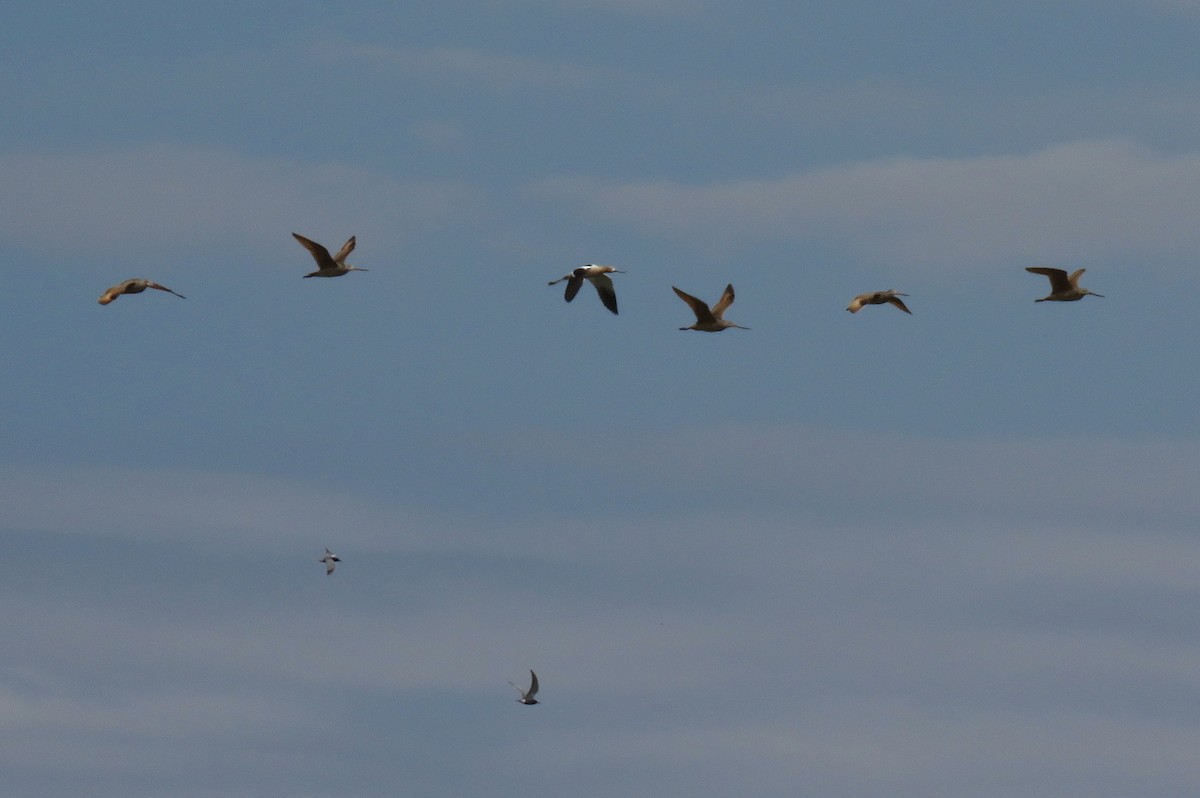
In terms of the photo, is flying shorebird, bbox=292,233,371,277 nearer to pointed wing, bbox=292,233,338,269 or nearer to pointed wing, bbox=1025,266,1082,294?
pointed wing, bbox=292,233,338,269

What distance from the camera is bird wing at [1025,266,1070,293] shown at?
8912cm

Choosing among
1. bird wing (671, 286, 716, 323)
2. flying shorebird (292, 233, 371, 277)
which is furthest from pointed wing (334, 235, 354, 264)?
bird wing (671, 286, 716, 323)

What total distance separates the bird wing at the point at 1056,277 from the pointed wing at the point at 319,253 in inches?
979

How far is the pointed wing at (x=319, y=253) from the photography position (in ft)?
281

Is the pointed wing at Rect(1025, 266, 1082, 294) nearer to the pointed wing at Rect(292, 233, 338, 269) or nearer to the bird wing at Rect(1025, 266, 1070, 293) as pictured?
the bird wing at Rect(1025, 266, 1070, 293)

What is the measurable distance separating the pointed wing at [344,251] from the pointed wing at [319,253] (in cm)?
90

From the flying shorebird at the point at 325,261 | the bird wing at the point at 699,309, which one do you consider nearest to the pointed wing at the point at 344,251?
the flying shorebird at the point at 325,261

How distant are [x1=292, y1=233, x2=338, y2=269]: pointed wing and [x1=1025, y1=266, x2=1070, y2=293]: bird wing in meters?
24.9

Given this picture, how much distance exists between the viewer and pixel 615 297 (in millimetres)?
90000

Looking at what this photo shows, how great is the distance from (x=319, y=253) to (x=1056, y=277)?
26469 mm

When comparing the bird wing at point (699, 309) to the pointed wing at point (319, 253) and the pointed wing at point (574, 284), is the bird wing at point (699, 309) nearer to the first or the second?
the pointed wing at point (574, 284)

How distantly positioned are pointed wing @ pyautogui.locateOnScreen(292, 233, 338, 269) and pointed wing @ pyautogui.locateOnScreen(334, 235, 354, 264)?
90cm

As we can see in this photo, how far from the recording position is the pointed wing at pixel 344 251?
8881 centimetres

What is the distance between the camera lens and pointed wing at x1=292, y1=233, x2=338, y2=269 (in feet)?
281
